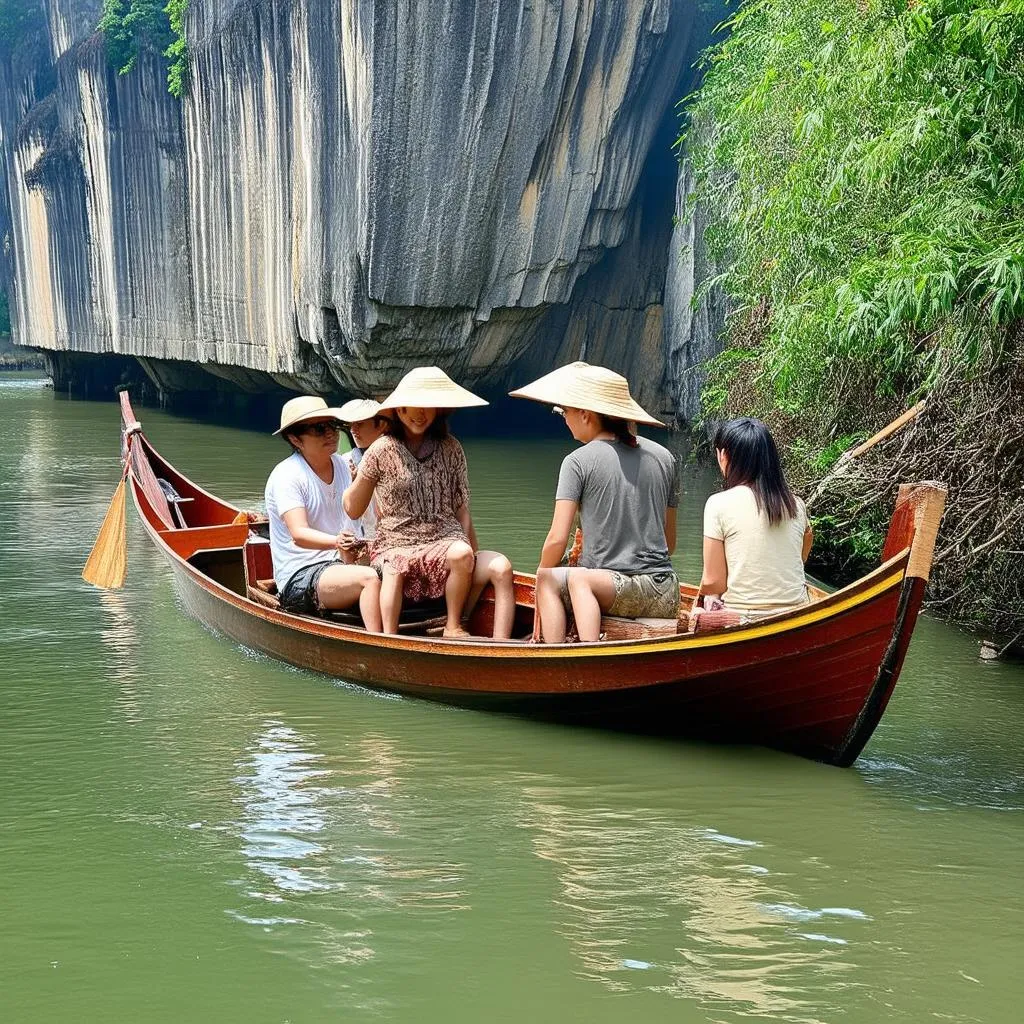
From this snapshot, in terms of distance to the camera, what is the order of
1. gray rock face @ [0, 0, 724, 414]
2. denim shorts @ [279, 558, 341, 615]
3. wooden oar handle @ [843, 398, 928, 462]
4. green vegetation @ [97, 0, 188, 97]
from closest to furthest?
1. denim shorts @ [279, 558, 341, 615]
2. wooden oar handle @ [843, 398, 928, 462]
3. gray rock face @ [0, 0, 724, 414]
4. green vegetation @ [97, 0, 188, 97]

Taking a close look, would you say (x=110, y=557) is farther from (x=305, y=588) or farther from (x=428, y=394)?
(x=428, y=394)

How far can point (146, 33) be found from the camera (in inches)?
855

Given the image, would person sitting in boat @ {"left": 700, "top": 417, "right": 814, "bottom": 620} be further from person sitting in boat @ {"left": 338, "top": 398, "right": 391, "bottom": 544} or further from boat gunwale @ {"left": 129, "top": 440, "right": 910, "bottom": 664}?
person sitting in boat @ {"left": 338, "top": 398, "right": 391, "bottom": 544}

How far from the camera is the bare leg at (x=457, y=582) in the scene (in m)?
5.68

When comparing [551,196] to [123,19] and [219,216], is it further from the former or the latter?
[123,19]

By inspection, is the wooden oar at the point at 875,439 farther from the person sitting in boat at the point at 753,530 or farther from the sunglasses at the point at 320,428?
the sunglasses at the point at 320,428

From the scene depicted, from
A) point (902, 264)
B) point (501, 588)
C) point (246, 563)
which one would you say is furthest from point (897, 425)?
point (246, 563)

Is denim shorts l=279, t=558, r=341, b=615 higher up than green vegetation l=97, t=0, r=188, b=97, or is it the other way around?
green vegetation l=97, t=0, r=188, b=97

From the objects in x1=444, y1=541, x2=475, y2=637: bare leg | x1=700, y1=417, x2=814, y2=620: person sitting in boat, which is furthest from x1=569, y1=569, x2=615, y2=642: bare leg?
x1=444, y1=541, x2=475, y2=637: bare leg

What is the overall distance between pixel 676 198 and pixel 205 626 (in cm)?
1178

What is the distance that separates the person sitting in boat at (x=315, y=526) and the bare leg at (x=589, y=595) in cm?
108

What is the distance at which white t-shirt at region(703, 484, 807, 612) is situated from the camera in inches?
188

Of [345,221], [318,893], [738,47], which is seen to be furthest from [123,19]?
[318,893]

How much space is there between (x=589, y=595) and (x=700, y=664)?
20.0 inches
